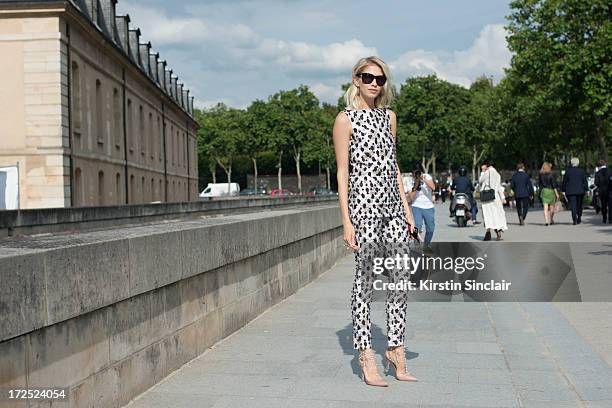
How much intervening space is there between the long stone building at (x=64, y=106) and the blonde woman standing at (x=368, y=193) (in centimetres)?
2346

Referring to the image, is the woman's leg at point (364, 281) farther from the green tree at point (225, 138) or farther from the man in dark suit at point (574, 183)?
the green tree at point (225, 138)

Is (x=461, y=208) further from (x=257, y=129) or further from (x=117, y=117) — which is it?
(x=257, y=129)

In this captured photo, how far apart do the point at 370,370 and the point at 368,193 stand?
3.79 ft

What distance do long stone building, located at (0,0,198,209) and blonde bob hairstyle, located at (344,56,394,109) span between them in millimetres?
23374

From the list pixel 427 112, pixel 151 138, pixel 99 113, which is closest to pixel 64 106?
pixel 99 113

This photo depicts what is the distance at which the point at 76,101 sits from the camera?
39.2 m

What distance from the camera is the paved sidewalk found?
517cm

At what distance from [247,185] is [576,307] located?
123 metres

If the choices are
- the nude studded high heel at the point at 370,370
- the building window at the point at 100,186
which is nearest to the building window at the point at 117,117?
the building window at the point at 100,186

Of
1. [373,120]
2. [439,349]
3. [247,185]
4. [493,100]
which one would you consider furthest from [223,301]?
[247,185]

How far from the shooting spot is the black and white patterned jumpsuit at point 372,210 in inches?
218

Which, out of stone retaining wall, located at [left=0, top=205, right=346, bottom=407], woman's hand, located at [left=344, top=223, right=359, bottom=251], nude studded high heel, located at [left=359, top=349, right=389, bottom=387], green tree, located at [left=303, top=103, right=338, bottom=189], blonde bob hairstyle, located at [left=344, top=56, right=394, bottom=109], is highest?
green tree, located at [left=303, top=103, right=338, bottom=189]

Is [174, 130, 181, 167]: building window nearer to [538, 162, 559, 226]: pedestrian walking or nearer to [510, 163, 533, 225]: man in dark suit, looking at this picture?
[538, 162, 559, 226]: pedestrian walking

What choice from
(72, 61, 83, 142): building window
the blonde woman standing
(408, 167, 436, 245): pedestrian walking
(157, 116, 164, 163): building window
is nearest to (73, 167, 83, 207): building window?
(72, 61, 83, 142): building window
